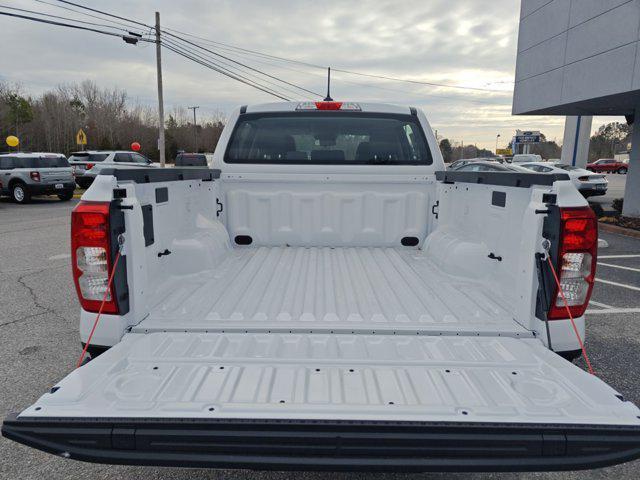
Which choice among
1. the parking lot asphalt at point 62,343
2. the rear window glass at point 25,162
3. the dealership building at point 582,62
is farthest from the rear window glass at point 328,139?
the rear window glass at point 25,162

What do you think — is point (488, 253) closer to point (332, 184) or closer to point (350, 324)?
point (350, 324)

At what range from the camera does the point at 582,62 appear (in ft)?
46.3

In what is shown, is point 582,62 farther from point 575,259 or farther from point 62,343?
point 62,343

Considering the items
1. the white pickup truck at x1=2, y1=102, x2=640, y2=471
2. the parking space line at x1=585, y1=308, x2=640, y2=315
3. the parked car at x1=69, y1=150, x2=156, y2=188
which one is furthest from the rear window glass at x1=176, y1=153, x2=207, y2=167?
the parked car at x1=69, y1=150, x2=156, y2=188

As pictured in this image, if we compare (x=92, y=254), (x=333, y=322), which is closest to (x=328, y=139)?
(x=333, y=322)

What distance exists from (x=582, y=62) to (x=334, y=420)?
53.8ft

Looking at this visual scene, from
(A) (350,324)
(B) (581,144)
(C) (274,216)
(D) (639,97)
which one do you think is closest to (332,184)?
(C) (274,216)

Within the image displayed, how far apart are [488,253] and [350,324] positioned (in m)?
1.16

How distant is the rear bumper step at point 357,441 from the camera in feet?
5.15

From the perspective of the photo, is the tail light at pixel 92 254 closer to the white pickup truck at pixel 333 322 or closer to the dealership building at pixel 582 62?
the white pickup truck at pixel 333 322

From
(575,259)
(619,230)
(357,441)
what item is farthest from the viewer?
(619,230)

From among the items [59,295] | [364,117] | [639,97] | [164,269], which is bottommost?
[59,295]

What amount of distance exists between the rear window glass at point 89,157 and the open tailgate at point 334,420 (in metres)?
23.1

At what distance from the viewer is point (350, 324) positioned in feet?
8.03
